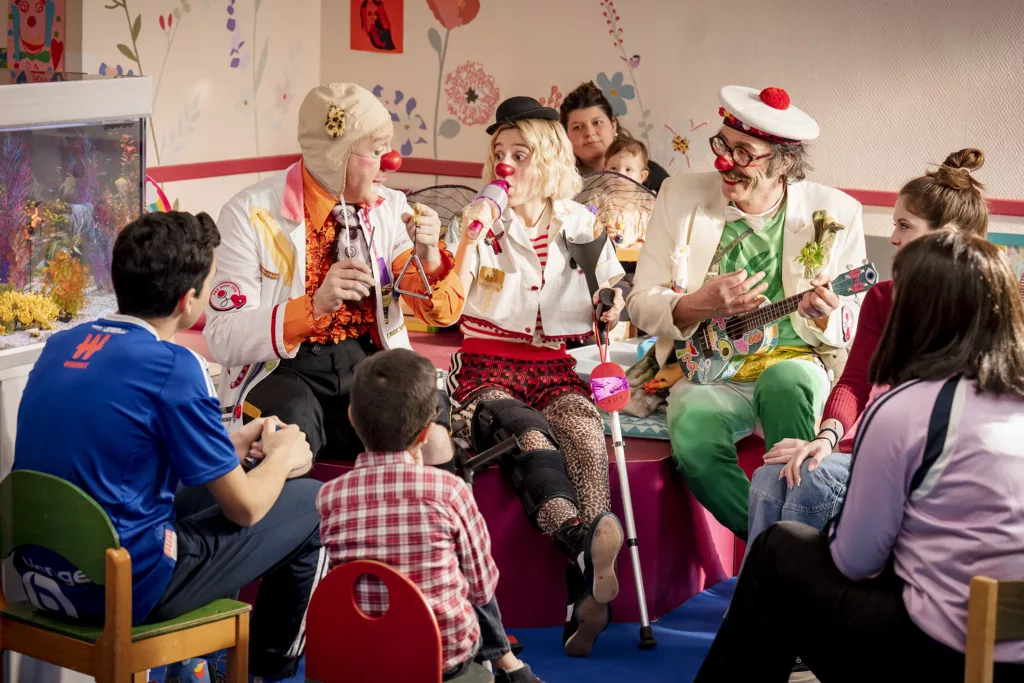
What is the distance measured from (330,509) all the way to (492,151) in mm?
1609

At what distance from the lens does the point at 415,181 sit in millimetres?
6711

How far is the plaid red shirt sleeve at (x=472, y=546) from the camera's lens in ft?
7.24

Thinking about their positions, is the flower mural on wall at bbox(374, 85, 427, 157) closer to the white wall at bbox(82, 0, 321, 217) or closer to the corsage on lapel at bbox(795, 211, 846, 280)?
the white wall at bbox(82, 0, 321, 217)

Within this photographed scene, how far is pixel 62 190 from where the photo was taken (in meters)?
2.90

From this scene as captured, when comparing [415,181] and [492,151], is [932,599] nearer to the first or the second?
[492,151]

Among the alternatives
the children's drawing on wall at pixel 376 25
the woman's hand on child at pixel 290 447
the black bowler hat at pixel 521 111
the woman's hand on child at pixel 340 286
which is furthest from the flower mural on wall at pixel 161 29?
the woman's hand on child at pixel 290 447

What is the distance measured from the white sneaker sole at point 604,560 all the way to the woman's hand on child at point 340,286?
84 cm

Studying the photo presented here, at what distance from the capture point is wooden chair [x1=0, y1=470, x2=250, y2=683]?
81.0 inches

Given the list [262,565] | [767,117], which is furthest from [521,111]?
[262,565]

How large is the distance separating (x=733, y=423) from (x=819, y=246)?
0.57 m

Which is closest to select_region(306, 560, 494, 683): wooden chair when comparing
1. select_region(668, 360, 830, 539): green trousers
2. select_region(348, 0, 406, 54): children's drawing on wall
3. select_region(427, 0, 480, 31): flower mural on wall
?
select_region(668, 360, 830, 539): green trousers

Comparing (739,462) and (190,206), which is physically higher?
(190,206)

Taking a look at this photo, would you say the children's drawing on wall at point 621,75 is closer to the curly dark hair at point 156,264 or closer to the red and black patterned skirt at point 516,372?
the red and black patterned skirt at point 516,372

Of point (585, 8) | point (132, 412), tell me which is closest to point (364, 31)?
point (585, 8)
